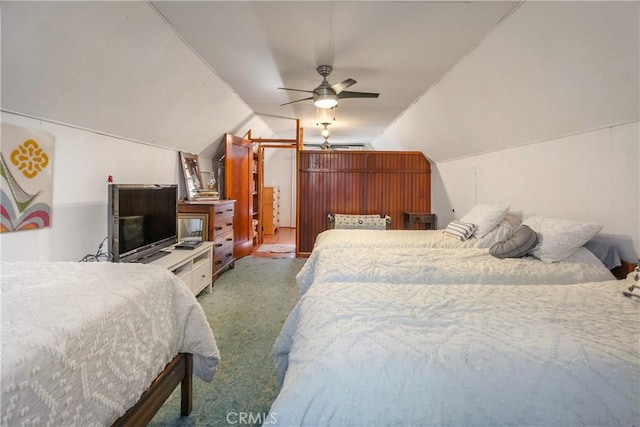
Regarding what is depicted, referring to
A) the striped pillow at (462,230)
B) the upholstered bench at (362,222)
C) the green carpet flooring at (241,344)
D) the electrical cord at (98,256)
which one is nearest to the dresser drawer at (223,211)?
the green carpet flooring at (241,344)

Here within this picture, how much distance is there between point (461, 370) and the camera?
3.04ft

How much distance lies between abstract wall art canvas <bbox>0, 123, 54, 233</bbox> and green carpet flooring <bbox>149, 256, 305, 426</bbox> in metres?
1.44

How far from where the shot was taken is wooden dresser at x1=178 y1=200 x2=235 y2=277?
374 cm

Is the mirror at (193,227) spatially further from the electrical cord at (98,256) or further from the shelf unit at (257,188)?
the shelf unit at (257,188)

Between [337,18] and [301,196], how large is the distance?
3495 millimetres

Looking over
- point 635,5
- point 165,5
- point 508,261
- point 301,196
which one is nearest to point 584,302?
point 508,261

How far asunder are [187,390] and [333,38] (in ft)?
8.74

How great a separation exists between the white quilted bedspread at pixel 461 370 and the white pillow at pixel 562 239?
1.05 meters

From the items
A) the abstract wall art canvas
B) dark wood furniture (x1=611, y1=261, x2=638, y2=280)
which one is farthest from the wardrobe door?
dark wood furniture (x1=611, y1=261, x2=638, y2=280)

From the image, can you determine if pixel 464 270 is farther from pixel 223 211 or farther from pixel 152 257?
pixel 223 211

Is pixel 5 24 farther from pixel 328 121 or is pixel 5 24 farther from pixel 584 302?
pixel 328 121

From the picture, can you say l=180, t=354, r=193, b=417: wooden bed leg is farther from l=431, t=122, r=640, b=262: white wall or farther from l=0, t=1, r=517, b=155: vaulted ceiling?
l=431, t=122, r=640, b=262: white wall

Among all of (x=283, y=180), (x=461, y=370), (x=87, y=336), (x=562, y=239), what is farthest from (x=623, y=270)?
(x=283, y=180)

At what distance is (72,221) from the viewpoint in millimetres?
2320
